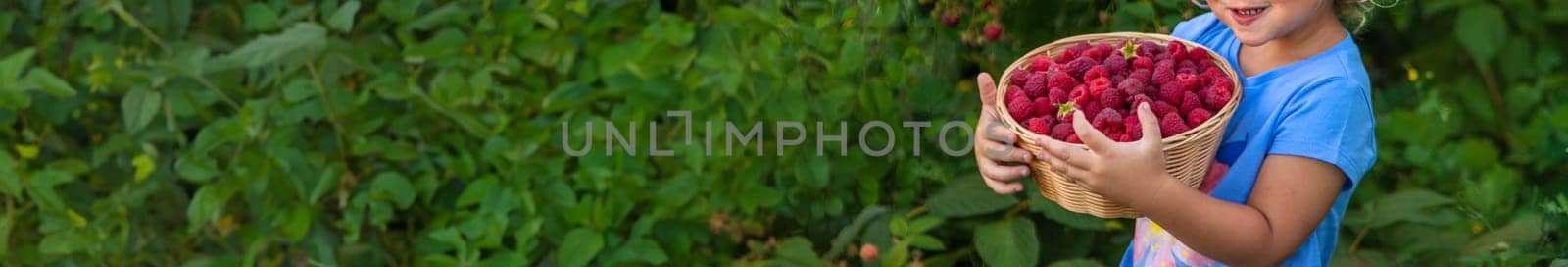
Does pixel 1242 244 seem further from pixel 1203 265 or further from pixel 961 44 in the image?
pixel 961 44

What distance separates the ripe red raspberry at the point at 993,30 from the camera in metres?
1.97

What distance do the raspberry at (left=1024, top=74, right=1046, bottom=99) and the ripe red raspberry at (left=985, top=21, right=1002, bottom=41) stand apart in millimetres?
642

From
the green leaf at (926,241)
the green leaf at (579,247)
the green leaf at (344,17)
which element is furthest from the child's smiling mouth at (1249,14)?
the green leaf at (344,17)

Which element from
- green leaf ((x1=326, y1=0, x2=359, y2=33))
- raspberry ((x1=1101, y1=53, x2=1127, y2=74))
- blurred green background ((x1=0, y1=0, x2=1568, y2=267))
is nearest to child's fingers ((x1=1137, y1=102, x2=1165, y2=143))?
raspberry ((x1=1101, y1=53, x2=1127, y2=74))

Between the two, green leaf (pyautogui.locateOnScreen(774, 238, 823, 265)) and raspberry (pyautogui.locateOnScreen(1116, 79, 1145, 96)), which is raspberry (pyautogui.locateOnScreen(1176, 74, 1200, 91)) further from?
green leaf (pyautogui.locateOnScreen(774, 238, 823, 265))

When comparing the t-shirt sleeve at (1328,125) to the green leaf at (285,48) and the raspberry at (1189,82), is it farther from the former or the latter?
the green leaf at (285,48)

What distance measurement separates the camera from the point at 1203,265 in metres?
1.41

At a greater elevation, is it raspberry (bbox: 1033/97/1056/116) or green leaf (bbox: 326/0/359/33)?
raspberry (bbox: 1033/97/1056/116)

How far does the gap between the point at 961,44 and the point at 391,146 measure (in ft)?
3.34

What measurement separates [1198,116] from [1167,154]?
41 mm

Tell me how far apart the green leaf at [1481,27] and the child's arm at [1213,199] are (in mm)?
973

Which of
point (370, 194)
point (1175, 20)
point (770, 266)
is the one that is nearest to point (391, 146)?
point (370, 194)

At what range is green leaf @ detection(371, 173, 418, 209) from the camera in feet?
8.35

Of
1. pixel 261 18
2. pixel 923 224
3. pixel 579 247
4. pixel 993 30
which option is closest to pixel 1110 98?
pixel 993 30
